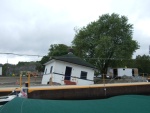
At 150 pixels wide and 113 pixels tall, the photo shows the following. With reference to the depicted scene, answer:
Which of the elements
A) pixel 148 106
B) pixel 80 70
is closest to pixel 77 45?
pixel 80 70

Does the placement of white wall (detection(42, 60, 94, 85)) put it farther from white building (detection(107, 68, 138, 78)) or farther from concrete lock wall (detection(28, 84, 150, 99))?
white building (detection(107, 68, 138, 78))

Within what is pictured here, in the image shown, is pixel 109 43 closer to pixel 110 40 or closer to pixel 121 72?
pixel 110 40

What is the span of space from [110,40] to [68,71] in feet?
69.8

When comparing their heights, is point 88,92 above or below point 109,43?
below

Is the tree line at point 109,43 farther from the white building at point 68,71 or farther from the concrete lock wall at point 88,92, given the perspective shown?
the concrete lock wall at point 88,92

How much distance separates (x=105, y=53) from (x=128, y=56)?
490cm

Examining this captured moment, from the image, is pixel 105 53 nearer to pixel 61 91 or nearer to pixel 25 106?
pixel 61 91

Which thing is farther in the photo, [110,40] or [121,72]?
[121,72]

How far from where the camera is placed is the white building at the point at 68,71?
81.1ft

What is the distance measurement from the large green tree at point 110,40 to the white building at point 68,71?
60.9ft

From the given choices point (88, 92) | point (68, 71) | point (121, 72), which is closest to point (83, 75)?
point (68, 71)

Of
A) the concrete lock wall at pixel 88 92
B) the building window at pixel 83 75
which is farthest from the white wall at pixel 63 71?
the concrete lock wall at pixel 88 92

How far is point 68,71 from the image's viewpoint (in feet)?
84.5

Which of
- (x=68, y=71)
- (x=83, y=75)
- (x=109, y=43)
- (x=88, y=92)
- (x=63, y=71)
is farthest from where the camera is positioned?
(x=109, y=43)
